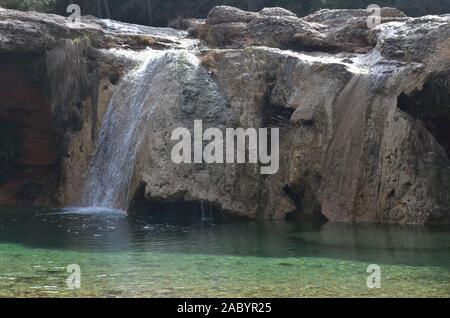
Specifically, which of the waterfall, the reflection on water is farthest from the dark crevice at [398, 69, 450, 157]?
the waterfall

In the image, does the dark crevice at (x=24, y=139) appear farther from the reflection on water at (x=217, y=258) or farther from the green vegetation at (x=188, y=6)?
the green vegetation at (x=188, y=6)

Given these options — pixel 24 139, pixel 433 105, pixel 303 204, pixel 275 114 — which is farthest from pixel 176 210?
pixel 24 139

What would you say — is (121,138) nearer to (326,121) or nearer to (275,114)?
(275,114)

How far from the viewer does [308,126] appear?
58.9ft

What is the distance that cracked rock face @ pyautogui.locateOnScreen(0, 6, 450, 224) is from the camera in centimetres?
1656

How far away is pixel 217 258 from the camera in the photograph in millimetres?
11891

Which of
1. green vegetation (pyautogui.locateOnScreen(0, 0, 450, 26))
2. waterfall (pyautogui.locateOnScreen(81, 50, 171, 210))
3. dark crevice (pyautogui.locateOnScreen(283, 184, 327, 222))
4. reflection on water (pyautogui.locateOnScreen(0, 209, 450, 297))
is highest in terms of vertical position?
green vegetation (pyautogui.locateOnScreen(0, 0, 450, 26))

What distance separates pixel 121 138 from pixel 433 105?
8.23 metres

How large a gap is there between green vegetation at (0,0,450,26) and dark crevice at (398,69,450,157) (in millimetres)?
17322

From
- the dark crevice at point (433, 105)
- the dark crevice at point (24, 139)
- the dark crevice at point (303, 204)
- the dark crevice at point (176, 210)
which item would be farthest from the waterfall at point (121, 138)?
the dark crevice at point (433, 105)

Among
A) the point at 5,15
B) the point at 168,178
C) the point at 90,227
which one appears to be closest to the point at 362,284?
the point at 90,227

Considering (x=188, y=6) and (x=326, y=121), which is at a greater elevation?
(x=188, y=6)

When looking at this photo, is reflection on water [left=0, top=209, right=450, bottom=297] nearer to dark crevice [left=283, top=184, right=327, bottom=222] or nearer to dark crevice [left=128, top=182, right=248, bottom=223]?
dark crevice [left=128, top=182, right=248, bottom=223]

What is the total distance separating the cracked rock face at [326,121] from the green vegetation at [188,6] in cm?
1300
